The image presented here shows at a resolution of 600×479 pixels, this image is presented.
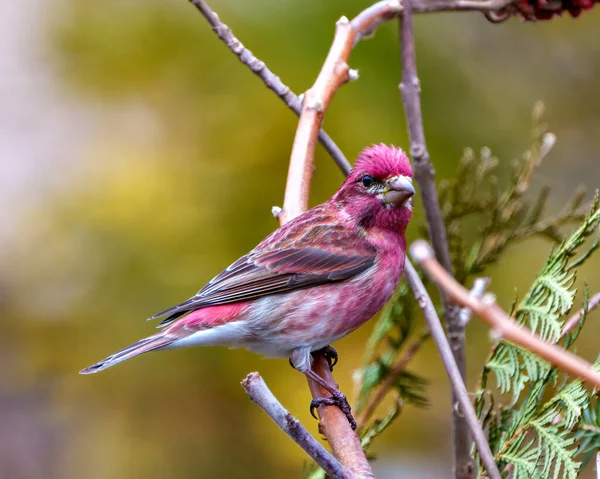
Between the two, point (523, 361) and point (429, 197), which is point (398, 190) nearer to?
point (429, 197)

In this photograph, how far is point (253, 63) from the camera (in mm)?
2883

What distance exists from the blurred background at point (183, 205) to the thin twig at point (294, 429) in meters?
1.95

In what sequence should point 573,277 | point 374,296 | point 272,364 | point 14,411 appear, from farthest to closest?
point 14,411 < point 272,364 < point 374,296 < point 573,277

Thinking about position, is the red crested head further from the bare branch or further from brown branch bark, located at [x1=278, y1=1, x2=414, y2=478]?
the bare branch

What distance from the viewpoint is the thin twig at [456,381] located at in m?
Answer: 1.82

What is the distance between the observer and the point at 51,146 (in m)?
5.09

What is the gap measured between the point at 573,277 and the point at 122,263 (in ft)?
7.55

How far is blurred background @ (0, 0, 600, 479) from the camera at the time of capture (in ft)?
12.3

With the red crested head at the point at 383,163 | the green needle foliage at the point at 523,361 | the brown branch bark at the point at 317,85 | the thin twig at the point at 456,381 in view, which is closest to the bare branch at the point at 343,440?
the green needle foliage at the point at 523,361

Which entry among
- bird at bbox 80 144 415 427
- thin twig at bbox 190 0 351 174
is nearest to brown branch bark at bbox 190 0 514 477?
thin twig at bbox 190 0 351 174

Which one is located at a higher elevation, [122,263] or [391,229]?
[122,263]

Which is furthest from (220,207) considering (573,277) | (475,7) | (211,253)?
(573,277)

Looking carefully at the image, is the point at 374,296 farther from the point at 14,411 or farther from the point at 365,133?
the point at 14,411

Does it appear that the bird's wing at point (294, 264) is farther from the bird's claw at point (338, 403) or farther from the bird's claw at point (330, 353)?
the bird's claw at point (338, 403)
